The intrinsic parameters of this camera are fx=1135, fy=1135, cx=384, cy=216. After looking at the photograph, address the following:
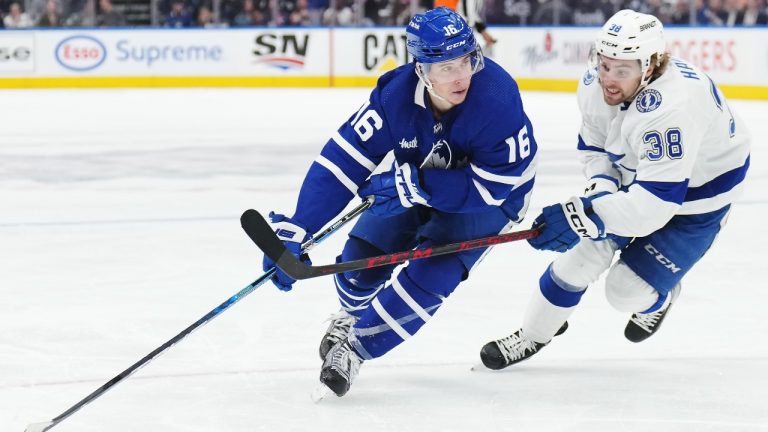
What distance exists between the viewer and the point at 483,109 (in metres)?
2.48

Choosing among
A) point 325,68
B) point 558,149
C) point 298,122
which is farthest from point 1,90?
point 558,149

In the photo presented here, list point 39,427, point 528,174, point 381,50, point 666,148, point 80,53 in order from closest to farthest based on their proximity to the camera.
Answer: point 39,427, point 666,148, point 528,174, point 80,53, point 381,50

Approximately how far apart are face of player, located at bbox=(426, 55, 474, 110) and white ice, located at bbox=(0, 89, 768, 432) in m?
0.69

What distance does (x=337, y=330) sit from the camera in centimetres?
290

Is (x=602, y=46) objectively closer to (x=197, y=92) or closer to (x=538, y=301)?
(x=538, y=301)

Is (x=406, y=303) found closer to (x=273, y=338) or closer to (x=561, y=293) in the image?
(x=561, y=293)

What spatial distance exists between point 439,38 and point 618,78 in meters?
0.46

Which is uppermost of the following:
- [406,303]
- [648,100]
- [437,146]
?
[648,100]

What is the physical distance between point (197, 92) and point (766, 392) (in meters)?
10.2

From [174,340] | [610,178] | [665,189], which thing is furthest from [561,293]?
[174,340]

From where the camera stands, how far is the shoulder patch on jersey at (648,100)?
2555mm

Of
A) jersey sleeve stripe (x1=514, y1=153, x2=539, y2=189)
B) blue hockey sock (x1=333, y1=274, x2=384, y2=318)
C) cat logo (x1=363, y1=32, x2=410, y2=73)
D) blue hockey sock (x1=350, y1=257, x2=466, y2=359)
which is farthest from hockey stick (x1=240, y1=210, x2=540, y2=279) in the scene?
cat logo (x1=363, y1=32, x2=410, y2=73)

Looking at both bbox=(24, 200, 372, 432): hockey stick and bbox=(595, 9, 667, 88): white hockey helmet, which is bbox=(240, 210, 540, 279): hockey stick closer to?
bbox=(24, 200, 372, 432): hockey stick

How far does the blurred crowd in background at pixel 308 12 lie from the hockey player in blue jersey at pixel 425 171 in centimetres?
909
